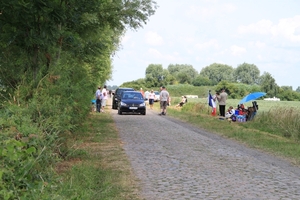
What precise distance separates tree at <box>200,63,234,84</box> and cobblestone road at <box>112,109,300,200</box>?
14879cm

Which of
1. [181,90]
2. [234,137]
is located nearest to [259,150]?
[234,137]

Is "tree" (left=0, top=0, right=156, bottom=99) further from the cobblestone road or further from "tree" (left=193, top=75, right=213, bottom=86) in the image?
"tree" (left=193, top=75, right=213, bottom=86)

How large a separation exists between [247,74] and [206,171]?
14792cm

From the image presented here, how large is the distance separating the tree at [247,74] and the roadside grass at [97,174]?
14393 centimetres

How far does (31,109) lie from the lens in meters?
9.02

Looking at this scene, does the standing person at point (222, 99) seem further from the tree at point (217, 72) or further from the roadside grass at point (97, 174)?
the tree at point (217, 72)

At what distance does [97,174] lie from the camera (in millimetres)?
9539

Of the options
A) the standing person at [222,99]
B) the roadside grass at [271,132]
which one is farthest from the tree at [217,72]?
the roadside grass at [271,132]

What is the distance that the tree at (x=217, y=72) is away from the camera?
16376 centimetres

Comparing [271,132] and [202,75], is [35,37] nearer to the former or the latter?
[271,132]

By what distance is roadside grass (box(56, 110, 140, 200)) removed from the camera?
300 inches

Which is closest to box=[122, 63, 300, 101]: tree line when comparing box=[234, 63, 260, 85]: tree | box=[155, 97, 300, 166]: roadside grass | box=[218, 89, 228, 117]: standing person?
box=[234, 63, 260, 85]: tree

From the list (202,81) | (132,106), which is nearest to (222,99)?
(132,106)

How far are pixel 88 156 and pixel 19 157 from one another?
636 cm
